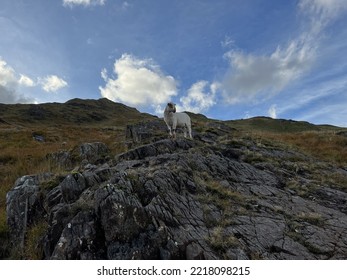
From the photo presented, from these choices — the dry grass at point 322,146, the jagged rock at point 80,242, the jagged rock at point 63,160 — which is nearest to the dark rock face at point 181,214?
the jagged rock at point 80,242

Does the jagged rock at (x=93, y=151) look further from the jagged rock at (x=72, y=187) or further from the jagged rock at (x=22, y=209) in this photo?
the jagged rock at (x=72, y=187)

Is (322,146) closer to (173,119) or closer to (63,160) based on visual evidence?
(173,119)

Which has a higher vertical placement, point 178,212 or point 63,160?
point 63,160

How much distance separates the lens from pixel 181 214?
950 cm

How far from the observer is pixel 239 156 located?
60.7 ft

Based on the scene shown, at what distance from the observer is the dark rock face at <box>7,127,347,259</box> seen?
7953 mm

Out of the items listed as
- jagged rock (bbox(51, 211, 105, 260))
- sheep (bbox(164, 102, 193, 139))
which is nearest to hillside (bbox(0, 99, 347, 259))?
jagged rock (bbox(51, 211, 105, 260))

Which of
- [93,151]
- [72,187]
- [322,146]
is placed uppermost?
[322,146]

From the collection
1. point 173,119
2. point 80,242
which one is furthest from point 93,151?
point 80,242

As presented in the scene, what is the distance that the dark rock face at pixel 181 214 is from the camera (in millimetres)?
7953

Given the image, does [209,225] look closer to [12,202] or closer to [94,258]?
[94,258]

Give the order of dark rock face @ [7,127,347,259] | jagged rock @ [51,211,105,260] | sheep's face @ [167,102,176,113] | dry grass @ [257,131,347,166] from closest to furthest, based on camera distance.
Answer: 1. jagged rock @ [51,211,105,260]
2. dark rock face @ [7,127,347,259]
3. sheep's face @ [167,102,176,113]
4. dry grass @ [257,131,347,166]

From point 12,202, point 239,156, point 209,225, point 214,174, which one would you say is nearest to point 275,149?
point 239,156

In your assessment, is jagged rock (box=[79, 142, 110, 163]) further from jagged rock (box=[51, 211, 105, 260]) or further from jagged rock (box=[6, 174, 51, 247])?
jagged rock (box=[51, 211, 105, 260])
